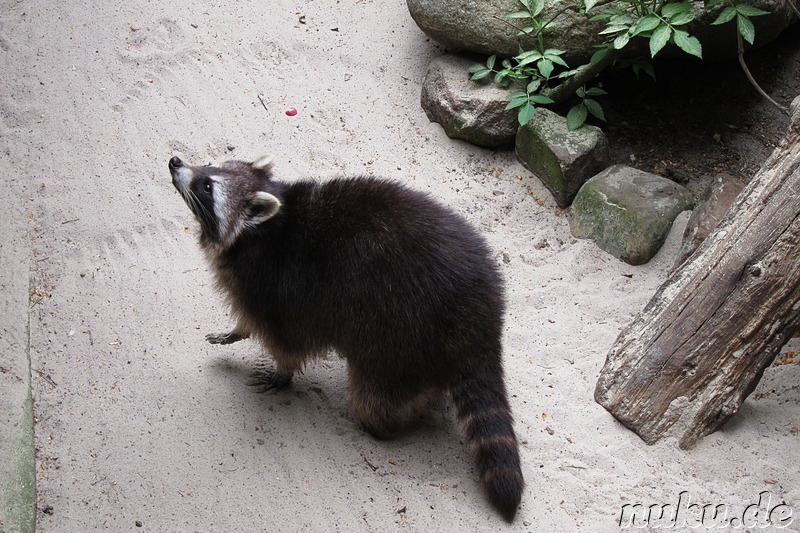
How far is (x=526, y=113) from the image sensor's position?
5.03 meters

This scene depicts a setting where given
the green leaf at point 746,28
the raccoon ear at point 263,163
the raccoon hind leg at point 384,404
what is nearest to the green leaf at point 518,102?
the green leaf at point 746,28

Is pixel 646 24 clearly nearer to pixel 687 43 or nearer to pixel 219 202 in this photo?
pixel 687 43

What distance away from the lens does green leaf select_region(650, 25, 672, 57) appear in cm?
432

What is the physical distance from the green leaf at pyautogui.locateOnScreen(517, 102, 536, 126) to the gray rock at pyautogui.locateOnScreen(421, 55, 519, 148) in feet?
0.94

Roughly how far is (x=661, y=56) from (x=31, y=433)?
524 centimetres

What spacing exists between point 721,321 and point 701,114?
9.38 feet

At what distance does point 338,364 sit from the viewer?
4.30m

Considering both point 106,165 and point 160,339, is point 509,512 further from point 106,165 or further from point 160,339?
point 106,165

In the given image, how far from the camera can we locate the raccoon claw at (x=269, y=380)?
3978mm

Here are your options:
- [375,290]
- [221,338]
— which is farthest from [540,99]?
[221,338]

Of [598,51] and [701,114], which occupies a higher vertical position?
[598,51]

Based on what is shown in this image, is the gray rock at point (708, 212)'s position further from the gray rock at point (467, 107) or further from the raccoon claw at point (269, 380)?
the raccoon claw at point (269, 380)

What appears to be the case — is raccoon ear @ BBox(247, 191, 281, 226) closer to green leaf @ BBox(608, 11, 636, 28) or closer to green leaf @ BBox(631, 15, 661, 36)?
green leaf @ BBox(631, 15, 661, 36)

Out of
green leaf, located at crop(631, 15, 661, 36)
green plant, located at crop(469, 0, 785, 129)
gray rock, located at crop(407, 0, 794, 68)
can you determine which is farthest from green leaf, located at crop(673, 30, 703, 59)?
gray rock, located at crop(407, 0, 794, 68)
